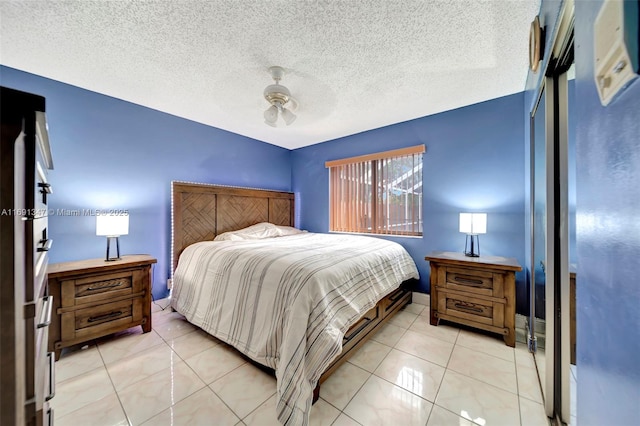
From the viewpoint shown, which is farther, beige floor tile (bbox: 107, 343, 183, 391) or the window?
the window

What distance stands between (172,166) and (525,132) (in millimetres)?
3985

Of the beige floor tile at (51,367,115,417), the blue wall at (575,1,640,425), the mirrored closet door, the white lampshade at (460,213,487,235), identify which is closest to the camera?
the blue wall at (575,1,640,425)

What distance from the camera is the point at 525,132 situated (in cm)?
232

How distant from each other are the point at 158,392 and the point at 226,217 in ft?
7.16

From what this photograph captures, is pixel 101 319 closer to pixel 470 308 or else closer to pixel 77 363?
pixel 77 363

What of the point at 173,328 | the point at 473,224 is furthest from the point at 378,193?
the point at 173,328

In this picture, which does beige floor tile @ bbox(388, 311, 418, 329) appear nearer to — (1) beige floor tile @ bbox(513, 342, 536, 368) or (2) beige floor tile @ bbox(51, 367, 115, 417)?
(1) beige floor tile @ bbox(513, 342, 536, 368)

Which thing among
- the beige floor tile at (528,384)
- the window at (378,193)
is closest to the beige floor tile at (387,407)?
the beige floor tile at (528,384)

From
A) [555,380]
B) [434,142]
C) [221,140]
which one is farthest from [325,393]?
[221,140]

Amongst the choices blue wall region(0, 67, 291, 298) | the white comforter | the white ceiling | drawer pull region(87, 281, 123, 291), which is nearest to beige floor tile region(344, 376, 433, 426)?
the white comforter

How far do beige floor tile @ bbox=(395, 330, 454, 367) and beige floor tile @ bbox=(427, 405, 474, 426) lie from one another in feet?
1.49

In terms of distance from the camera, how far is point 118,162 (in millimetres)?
2535

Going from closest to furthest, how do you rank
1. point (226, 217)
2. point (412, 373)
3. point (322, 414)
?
point (322, 414) → point (412, 373) → point (226, 217)

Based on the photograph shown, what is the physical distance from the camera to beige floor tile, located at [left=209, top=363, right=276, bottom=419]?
1388mm
